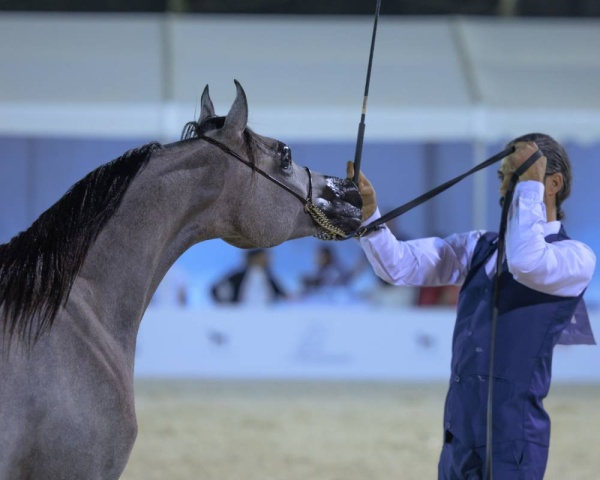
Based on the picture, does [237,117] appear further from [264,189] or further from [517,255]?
[517,255]

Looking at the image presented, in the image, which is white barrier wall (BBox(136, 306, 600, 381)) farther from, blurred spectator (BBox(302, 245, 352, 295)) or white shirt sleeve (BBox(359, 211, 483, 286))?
white shirt sleeve (BBox(359, 211, 483, 286))

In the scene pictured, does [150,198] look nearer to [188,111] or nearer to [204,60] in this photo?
[188,111]

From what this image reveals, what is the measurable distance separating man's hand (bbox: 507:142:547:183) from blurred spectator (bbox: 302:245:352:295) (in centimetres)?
657

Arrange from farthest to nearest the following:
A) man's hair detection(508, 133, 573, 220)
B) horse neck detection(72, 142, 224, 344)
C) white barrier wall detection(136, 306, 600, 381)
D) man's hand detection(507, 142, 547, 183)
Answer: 1. white barrier wall detection(136, 306, 600, 381)
2. man's hair detection(508, 133, 573, 220)
3. man's hand detection(507, 142, 547, 183)
4. horse neck detection(72, 142, 224, 344)

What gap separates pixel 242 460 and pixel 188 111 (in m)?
3.63

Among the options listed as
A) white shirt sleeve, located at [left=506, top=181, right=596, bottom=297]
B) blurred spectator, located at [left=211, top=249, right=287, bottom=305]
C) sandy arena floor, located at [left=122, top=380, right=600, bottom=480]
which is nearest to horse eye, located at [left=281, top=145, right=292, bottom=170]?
white shirt sleeve, located at [left=506, top=181, right=596, bottom=297]

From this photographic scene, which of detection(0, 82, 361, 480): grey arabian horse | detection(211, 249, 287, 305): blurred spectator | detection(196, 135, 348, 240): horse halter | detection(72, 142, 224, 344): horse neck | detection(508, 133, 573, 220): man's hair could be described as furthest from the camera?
detection(211, 249, 287, 305): blurred spectator

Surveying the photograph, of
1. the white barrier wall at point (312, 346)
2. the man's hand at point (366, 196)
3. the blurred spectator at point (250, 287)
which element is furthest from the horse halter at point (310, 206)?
the blurred spectator at point (250, 287)

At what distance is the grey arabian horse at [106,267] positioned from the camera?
2.17m

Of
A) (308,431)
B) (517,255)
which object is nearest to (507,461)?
(517,255)

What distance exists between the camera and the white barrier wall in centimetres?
785

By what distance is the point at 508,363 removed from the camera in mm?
2729

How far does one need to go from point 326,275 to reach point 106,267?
723cm

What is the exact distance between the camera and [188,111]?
7977mm
